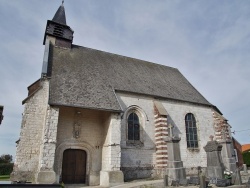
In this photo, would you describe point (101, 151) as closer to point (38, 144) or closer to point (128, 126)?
point (128, 126)

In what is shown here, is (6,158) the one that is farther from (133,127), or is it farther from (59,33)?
(133,127)

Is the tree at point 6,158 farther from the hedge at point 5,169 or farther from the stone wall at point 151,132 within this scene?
the stone wall at point 151,132

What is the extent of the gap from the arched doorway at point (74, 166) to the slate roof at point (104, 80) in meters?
2.81

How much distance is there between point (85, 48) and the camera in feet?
54.0

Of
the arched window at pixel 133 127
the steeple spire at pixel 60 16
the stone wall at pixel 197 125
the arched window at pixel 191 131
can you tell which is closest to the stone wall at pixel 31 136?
the arched window at pixel 133 127

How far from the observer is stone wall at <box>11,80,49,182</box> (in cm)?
993

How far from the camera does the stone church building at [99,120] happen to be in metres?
10.1

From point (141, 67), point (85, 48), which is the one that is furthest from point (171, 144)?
point (85, 48)

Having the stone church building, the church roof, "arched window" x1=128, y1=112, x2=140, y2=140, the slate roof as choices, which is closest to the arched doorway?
the stone church building

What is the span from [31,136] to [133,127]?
5.80m

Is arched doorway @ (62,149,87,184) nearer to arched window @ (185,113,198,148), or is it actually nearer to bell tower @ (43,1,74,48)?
arched window @ (185,113,198,148)

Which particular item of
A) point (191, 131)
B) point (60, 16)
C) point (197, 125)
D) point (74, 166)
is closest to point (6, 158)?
point (60, 16)

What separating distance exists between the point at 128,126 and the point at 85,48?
7.64 m

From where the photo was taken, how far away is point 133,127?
12766 millimetres
